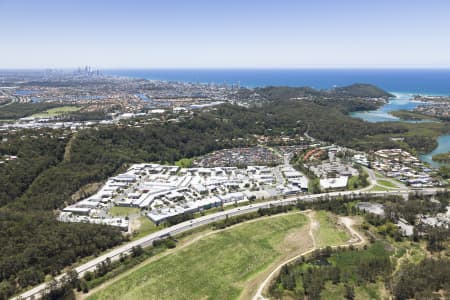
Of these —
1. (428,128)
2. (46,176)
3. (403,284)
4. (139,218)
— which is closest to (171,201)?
(139,218)

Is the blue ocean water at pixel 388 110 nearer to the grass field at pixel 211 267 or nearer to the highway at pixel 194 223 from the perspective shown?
the highway at pixel 194 223

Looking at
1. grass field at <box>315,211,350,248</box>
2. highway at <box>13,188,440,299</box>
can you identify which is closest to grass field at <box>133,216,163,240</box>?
highway at <box>13,188,440,299</box>

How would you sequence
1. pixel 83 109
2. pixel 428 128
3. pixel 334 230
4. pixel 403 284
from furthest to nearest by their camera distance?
1. pixel 83 109
2. pixel 428 128
3. pixel 334 230
4. pixel 403 284

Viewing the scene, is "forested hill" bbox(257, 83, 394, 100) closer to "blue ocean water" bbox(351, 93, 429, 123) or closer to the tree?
"blue ocean water" bbox(351, 93, 429, 123)

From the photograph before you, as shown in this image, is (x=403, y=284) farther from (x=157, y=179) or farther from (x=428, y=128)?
(x=428, y=128)

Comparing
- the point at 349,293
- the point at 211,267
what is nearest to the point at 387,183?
the point at 349,293

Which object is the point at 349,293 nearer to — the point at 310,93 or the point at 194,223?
the point at 194,223
